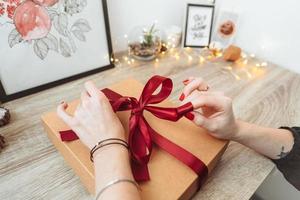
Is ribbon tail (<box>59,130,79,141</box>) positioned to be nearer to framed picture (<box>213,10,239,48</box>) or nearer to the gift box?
the gift box

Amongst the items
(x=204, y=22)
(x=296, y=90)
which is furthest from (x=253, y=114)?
(x=204, y=22)

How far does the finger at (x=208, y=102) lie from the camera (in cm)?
48

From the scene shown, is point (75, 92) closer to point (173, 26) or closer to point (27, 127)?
point (27, 127)

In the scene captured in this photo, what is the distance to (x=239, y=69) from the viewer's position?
96 centimetres

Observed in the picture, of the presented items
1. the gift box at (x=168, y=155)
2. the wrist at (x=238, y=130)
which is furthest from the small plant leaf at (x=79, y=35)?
the wrist at (x=238, y=130)

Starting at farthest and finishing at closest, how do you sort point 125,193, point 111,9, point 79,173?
point 111,9, point 79,173, point 125,193

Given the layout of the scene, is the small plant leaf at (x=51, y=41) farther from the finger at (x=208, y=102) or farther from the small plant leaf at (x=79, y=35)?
the finger at (x=208, y=102)

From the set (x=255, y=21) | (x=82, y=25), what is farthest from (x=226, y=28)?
(x=82, y=25)

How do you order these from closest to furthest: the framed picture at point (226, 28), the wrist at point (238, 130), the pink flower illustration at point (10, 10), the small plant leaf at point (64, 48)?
1. the wrist at point (238, 130)
2. the pink flower illustration at point (10, 10)
3. the small plant leaf at point (64, 48)
4. the framed picture at point (226, 28)

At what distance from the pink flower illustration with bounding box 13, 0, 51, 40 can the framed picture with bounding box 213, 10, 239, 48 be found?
68cm

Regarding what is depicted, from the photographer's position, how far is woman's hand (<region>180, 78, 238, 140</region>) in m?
0.49

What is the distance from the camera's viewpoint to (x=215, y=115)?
51 centimetres

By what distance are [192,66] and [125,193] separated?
67cm

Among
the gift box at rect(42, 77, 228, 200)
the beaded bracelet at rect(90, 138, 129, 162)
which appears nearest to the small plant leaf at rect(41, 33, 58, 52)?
the gift box at rect(42, 77, 228, 200)
